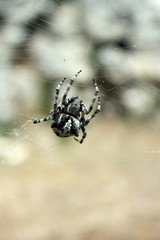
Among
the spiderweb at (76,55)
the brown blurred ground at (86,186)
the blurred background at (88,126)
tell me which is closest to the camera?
the brown blurred ground at (86,186)

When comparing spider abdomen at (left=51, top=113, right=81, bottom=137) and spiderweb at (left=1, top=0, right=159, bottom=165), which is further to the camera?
spiderweb at (left=1, top=0, right=159, bottom=165)

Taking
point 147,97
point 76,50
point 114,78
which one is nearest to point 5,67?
point 76,50

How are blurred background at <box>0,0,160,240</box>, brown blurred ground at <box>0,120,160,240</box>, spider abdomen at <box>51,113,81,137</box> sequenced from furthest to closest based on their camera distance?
1. blurred background at <box>0,0,160,240</box>
2. brown blurred ground at <box>0,120,160,240</box>
3. spider abdomen at <box>51,113,81,137</box>

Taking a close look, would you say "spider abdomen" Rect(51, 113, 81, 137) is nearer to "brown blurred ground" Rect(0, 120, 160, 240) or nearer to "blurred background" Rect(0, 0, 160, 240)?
"blurred background" Rect(0, 0, 160, 240)

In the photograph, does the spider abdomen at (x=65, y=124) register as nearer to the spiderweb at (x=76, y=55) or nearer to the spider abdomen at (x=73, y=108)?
the spider abdomen at (x=73, y=108)

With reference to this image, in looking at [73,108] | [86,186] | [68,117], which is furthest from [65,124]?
[86,186]

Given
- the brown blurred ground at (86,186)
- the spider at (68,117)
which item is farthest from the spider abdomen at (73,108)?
the brown blurred ground at (86,186)

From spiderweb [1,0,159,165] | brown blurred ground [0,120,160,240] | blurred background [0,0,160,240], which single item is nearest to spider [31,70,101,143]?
blurred background [0,0,160,240]
